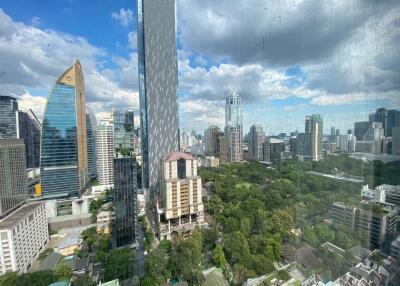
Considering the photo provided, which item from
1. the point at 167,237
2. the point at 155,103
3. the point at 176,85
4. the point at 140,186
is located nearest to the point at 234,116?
the point at 176,85

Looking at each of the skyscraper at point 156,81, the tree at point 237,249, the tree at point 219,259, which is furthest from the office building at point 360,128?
the skyscraper at point 156,81

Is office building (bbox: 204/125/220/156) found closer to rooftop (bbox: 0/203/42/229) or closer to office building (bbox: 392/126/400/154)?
rooftop (bbox: 0/203/42/229)

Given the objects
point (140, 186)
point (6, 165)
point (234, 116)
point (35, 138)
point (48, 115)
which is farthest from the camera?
point (234, 116)

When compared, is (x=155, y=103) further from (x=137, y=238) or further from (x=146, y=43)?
(x=137, y=238)

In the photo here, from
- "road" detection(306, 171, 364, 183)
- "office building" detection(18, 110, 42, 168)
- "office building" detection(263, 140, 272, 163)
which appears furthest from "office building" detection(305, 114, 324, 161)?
"office building" detection(18, 110, 42, 168)

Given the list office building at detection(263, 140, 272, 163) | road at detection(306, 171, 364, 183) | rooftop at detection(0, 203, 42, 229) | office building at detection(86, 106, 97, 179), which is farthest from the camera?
office building at detection(263, 140, 272, 163)

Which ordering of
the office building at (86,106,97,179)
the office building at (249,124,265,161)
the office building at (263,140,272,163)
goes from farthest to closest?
the office building at (249,124,265,161)
the office building at (263,140,272,163)
the office building at (86,106,97,179)
